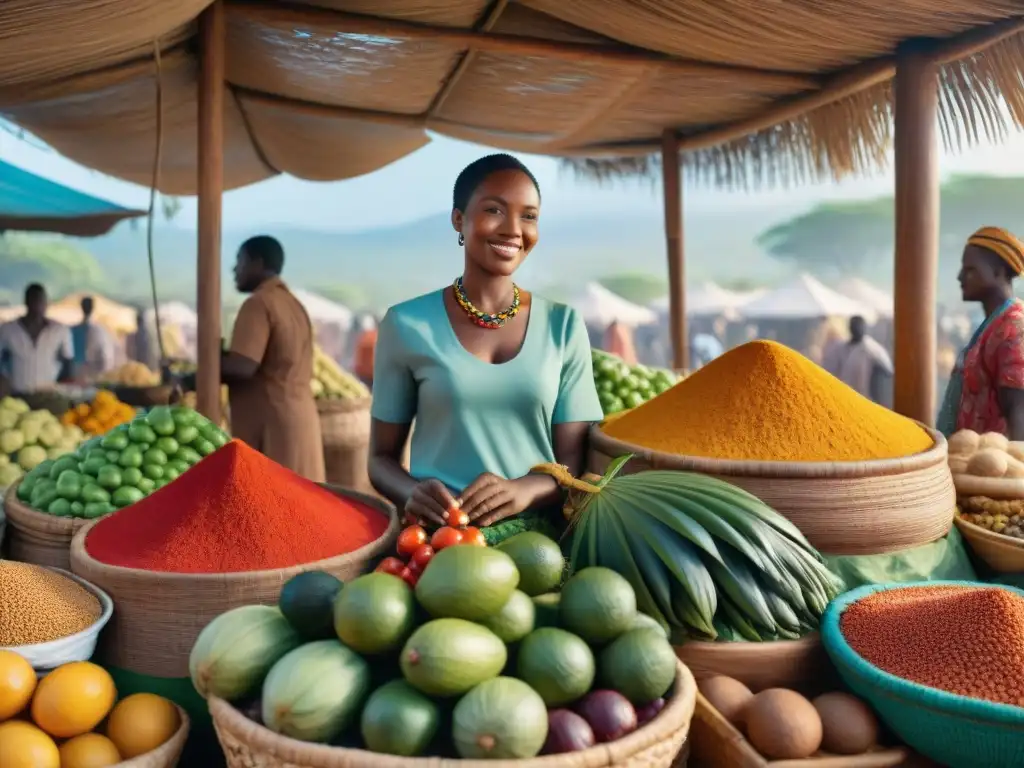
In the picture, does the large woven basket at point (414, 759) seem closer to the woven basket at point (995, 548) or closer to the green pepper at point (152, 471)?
the green pepper at point (152, 471)

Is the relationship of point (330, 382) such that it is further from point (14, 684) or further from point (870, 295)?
point (870, 295)

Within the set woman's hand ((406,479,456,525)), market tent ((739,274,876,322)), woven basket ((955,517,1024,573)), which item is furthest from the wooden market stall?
market tent ((739,274,876,322))

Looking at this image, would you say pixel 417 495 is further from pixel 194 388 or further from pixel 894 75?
pixel 894 75

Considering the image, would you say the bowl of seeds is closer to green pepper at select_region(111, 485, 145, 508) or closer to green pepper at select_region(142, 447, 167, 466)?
green pepper at select_region(111, 485, 145, 508)

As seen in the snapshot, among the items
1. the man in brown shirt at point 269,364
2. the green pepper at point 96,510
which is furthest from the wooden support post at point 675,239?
the green pepper at point 96,510

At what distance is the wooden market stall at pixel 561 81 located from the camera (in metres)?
2.74

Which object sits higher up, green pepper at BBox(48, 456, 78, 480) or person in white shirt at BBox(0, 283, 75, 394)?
person in white shirt at BBox(0, 283, 75, 394)

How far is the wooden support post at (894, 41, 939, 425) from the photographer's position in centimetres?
286

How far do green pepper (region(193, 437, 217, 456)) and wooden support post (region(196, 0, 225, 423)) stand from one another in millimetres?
1120

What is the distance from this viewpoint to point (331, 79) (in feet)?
12.6

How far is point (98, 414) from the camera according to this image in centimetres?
399

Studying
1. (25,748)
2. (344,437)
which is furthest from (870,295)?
(25,748)

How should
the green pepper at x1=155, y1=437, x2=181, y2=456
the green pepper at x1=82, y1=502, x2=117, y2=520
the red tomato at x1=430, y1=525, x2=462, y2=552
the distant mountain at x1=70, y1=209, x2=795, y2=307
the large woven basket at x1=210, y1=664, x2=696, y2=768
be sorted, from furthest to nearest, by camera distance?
the distant mountain at x1=70, y1=209, x2=795, y2=307 < the green pepper at x1=155, y1=437, x2=181, y2=456 < the green pepper at x1=82, y1=502, x2=117, y2=520 < the red tomato at x1=430, y1=525, x2=462, y2=552 < the large woven basket at x1=210, y1=664, x2=696, y2=768

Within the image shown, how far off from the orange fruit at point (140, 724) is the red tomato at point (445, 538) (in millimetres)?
423
